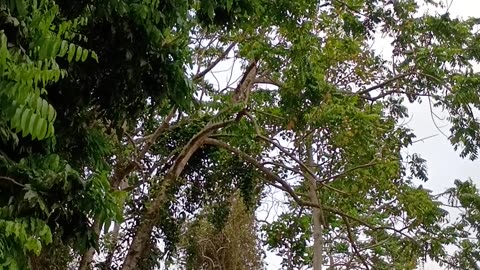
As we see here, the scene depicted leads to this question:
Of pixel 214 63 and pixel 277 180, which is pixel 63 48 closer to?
pixel 277 180

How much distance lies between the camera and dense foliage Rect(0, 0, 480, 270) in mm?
2598

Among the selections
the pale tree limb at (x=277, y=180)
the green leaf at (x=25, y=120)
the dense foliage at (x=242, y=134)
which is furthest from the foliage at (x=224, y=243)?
the green leaf at (x=25, y=120)

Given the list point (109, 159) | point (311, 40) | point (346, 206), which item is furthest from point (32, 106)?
point (346, 206)

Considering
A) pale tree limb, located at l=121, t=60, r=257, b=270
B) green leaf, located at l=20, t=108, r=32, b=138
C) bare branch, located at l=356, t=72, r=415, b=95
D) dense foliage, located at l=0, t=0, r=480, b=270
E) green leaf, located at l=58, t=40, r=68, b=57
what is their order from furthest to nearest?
1. bare branch, located at l=356, t=72, r=415, b=95
2. pale tree limb, located at l=121, t=60, r=257, b=270
3. dense foliage, located at l=0, t=0, r=480, b=270
4. green leaf, located at l=58, t=40, r=68, b=57
5. green leaf, located at l=20, t=108, r=32, b=138

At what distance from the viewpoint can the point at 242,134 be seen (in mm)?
5027

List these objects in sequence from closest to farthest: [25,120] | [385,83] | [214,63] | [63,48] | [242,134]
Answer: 1. [25,120]
2. [63,48]
3. [242,134]
4. [385,83]
5. [214,63]

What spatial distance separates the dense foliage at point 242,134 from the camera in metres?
2.60

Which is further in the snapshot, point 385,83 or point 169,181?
point 385,83

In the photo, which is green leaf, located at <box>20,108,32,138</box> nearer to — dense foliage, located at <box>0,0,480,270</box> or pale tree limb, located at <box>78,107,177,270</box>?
dense foliage, located at <box>0,0,480,270</box>

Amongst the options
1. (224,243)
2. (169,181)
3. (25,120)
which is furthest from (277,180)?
(25,120)

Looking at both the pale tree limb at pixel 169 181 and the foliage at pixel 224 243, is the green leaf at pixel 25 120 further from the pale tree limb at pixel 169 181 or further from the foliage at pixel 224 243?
the foliage at pixel 224 243

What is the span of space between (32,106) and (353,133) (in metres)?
3.40

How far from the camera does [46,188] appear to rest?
2012 mm

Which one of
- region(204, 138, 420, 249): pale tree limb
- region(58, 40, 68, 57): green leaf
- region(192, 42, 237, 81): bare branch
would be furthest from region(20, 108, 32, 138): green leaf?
region(192, 42, 237, 81): bare branch
